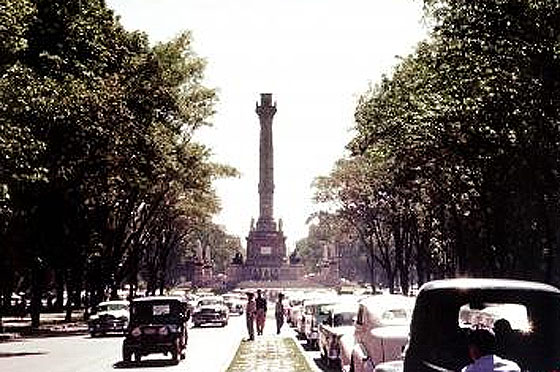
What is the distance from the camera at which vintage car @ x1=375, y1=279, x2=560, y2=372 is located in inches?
321

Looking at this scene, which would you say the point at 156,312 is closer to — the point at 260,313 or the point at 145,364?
the point at 145,364

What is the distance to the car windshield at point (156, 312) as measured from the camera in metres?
24.5

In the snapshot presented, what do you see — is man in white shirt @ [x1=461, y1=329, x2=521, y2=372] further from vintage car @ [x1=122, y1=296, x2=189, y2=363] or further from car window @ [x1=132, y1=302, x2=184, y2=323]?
car window @ [x1=132, y1=302, x2=184, y2=323]

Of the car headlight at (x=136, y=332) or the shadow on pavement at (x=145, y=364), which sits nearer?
the shadow on pavement at (x=145, y=364)

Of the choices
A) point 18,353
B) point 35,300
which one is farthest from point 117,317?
point 18,353

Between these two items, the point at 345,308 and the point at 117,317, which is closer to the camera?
the point at 345,308

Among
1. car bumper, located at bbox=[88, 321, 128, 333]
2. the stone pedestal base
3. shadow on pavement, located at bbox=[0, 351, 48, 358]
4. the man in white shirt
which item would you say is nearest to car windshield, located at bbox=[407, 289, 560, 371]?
the man in white shirt

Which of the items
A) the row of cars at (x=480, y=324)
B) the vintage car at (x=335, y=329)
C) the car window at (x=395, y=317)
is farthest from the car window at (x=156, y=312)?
the row of cars at (x=480, y=324)

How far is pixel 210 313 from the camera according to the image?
147 ft

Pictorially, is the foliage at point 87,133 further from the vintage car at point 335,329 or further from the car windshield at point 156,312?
the vintage car at point 335,329

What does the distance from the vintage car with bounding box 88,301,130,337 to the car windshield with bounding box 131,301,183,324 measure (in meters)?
12.5

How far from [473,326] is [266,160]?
319 feet

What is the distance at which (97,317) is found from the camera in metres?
38.0

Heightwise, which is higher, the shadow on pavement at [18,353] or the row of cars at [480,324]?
the row of cars at [480,324]
